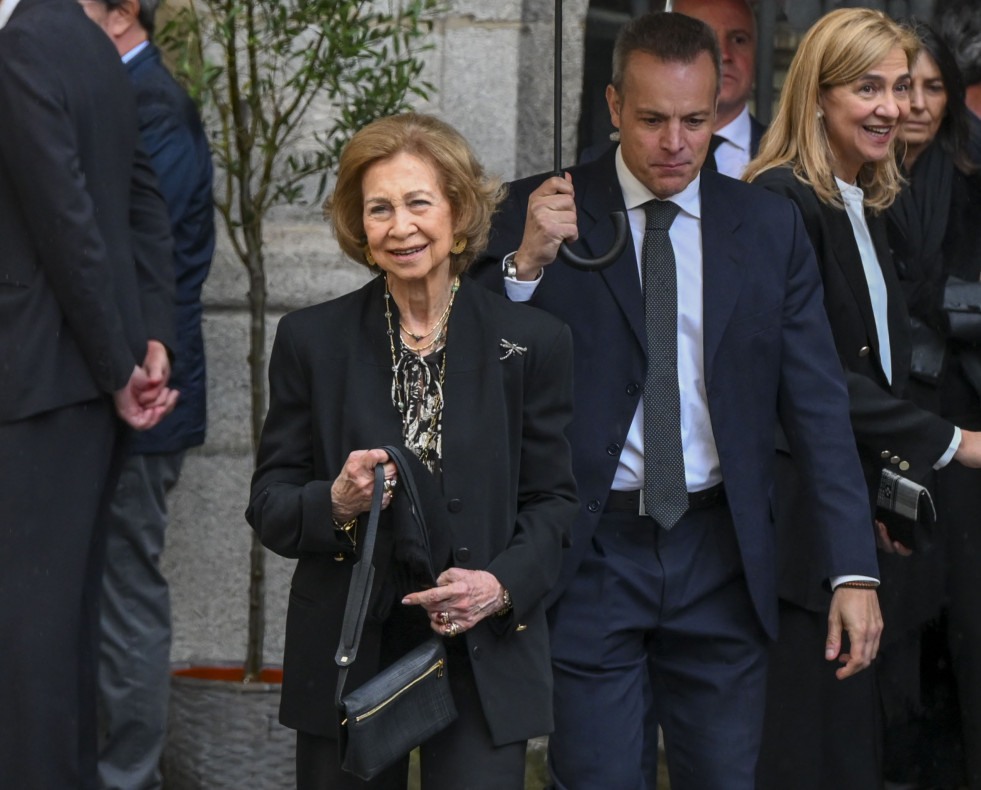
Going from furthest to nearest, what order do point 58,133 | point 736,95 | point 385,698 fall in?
point 736,95 → point 58,133 → point 385,698

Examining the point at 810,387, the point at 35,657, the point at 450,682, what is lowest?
the point at 35,657

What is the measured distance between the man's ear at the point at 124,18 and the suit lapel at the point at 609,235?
1.79 m

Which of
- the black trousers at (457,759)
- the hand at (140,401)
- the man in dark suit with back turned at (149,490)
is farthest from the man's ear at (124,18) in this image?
the black trousers at (457,759)

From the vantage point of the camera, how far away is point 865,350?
13.6 feet

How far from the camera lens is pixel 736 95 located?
5.59 m

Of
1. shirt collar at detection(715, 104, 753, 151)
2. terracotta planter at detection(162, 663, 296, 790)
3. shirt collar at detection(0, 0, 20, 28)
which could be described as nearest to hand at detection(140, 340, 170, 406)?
shirt collar at detection(0, 0, 20, 28)

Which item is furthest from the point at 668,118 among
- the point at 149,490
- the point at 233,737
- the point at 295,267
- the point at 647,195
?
the point at 295,267

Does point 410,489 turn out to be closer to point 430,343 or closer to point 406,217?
point 430,343

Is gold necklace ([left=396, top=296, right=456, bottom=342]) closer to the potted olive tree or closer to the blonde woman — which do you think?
the blonde woman

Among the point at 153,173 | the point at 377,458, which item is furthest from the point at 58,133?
the point at 377,458

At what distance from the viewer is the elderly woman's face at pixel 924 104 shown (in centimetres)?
498

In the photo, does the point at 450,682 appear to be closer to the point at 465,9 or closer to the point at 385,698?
the point at 385,698

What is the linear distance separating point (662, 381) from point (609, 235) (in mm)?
334

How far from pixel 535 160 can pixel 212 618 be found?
1941mm
